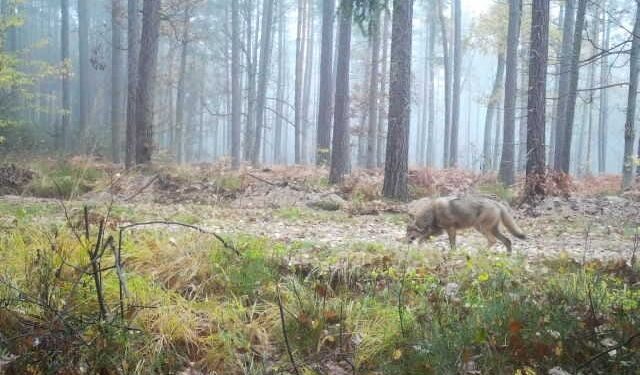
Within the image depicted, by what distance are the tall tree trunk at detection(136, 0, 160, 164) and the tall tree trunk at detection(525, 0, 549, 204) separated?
35.4 feet

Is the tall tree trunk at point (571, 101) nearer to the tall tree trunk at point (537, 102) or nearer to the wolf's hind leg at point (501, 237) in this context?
the tall tree trunk at point (537, 102)

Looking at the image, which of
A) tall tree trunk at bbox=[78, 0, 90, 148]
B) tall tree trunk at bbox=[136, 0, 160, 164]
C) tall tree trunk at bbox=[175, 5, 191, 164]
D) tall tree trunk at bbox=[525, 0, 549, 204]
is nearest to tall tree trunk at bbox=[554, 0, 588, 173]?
tall tree trunk at bbox=[525, 0, 549, 204]

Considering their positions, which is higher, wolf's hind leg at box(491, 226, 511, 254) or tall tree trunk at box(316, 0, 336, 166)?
tall tree trunk at box(316, 0, 336, 166)

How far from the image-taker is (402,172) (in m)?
13.6

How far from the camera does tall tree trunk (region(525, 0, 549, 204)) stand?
1300cm

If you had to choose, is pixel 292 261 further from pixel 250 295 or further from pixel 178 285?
pixel 178 285

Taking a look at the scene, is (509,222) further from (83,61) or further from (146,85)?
(83,61)

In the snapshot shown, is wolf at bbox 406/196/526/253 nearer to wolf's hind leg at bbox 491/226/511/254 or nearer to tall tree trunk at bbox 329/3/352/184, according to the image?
wolf's hind leg at bbox 491/226/511/254

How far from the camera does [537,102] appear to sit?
13.2 metres

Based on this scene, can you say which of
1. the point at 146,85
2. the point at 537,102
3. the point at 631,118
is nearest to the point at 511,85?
the point at 631,118

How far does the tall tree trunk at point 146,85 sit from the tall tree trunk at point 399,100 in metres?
7.33

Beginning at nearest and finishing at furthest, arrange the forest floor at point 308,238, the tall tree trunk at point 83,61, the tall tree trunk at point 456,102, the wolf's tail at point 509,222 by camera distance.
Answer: the forest floor at point 308,238 < the wolf's tail at point 509,222 < the tall tree trunk at point 456,102 < the tall tree trunk at point 83,61

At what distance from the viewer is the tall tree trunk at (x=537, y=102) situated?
1300cm

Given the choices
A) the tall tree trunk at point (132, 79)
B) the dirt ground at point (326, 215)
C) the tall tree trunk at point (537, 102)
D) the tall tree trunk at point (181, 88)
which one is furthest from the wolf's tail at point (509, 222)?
the tall tree trunk at point (181, 88)
